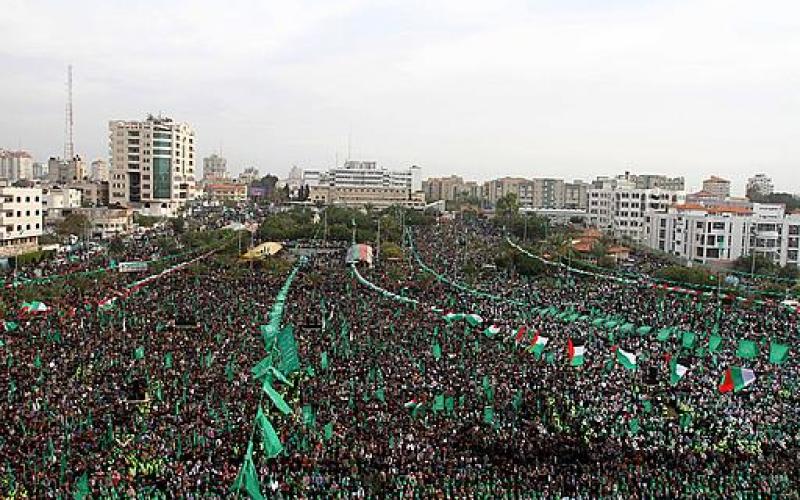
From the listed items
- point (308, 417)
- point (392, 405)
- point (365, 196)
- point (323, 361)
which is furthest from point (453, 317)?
point (365, 196)

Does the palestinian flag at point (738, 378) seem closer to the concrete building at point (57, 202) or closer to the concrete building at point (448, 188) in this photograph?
the concrete building at point (57, 202)

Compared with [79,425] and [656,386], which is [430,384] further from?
[79,425]

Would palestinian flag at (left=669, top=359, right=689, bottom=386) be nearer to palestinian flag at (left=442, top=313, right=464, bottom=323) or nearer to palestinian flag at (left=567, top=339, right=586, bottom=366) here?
palestinian flag at (left=567, top=339, right=586, bottom=366)

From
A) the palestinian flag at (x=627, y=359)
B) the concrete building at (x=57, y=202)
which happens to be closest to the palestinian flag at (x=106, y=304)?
the palestinian flag at (x=627, y=359)

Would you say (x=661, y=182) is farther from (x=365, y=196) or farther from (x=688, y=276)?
(x=688, y=276)

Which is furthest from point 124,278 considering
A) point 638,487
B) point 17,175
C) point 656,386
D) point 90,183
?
point 17,175
